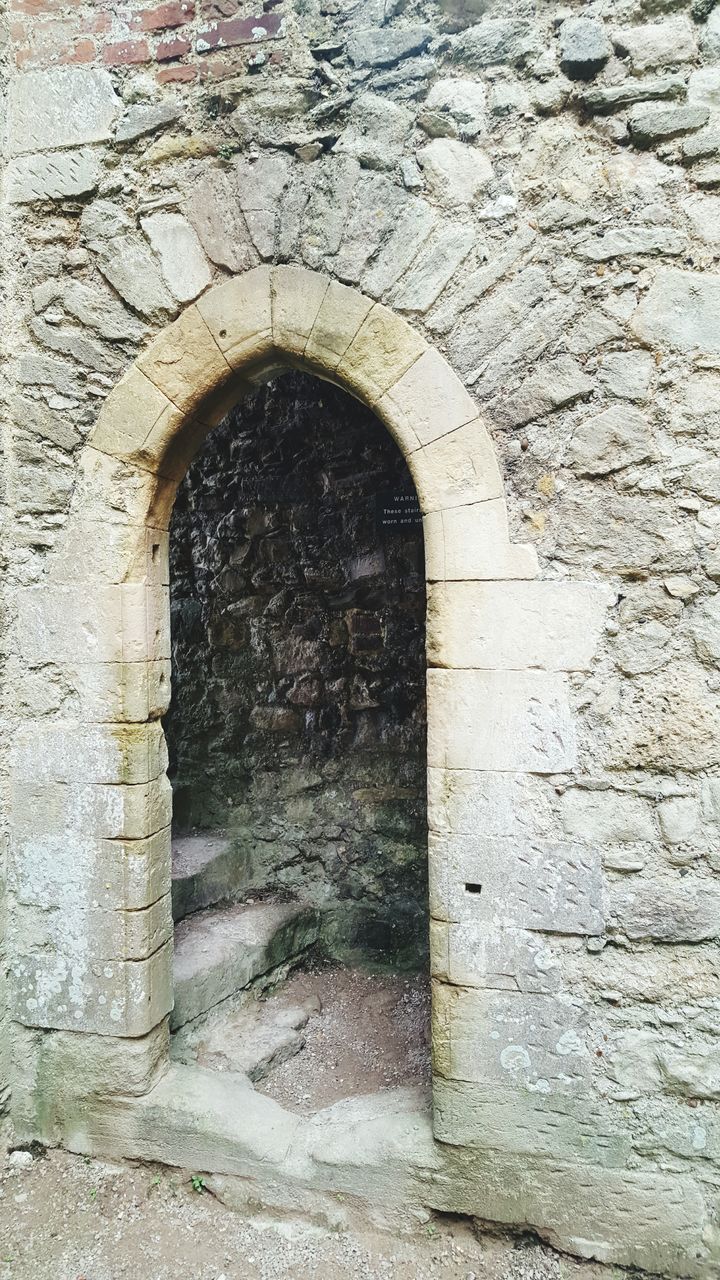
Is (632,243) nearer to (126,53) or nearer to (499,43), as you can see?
(499,43)

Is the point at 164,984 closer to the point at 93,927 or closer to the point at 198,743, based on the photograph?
the point at 93,927

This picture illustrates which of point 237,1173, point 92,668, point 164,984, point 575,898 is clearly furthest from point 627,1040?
point 92,668

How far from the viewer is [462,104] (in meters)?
2.35

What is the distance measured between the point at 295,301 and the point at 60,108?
1.12 m

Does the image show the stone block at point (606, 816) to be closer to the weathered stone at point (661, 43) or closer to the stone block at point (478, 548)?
the stone block at point (478, 548)

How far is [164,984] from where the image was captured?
277cm

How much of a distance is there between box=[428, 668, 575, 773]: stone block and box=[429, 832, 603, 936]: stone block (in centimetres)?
24

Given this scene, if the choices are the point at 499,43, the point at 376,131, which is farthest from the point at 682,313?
the point at 376,131

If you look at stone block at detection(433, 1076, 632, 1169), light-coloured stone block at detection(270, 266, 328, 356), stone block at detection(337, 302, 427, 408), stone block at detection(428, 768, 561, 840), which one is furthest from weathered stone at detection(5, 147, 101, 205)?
stone block at detection(433, 1076, 632, 1169)

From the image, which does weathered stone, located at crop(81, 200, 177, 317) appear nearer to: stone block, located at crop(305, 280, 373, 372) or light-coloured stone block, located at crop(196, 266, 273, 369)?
light-coloured stone block, located at crop(196, 266, 273, 369)

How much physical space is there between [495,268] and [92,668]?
182 centimetres

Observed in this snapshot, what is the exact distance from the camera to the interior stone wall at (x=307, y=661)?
4.34 m

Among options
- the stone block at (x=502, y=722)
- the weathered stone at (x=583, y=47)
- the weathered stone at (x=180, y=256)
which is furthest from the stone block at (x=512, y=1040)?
the weathered stone at (x=583, y=47)

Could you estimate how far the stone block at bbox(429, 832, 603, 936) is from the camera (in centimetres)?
228
